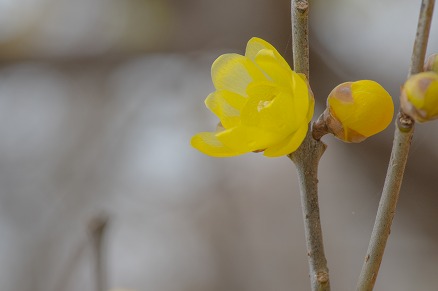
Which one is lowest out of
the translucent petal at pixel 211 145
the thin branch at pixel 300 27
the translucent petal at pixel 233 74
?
the translucent petal at pixel 211 145

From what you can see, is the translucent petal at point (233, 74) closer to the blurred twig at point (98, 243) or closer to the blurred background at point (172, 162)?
the blurred twig at point (98, 243)

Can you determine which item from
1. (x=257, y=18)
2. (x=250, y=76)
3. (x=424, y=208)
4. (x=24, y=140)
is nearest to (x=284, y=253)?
(x=424, y=208)

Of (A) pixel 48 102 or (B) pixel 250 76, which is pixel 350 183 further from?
(B) pixel 250 76

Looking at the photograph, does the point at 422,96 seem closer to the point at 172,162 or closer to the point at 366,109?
the point at 366,109

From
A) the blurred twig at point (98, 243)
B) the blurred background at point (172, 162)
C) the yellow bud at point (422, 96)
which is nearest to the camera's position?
the yellow bud at point (422, 96)

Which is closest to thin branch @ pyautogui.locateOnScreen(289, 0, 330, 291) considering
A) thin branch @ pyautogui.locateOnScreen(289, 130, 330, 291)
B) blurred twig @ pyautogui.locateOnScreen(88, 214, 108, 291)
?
thin branch @ pyautogui.locateOnScreen(289, 130, 330, 291)

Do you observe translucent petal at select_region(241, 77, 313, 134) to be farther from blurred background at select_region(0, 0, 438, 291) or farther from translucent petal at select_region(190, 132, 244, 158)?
blurred background at select_region(0, 0, 438, 291)

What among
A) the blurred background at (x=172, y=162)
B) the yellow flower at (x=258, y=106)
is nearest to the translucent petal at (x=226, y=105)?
the yellow flower at (x=258, y=106)
